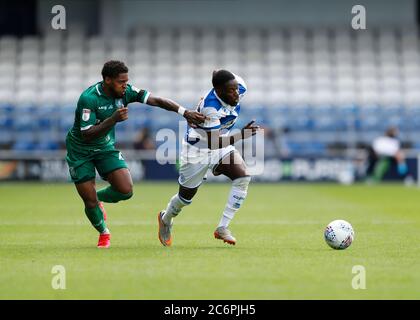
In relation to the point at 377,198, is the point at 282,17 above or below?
above

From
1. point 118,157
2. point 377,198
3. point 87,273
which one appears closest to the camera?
point 87,273

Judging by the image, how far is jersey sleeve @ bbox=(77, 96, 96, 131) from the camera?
11.1 meters

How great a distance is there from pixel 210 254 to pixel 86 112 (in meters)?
2.26

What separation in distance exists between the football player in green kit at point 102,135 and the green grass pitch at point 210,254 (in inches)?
26.3

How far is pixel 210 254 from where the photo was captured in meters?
10.7

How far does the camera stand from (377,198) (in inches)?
870

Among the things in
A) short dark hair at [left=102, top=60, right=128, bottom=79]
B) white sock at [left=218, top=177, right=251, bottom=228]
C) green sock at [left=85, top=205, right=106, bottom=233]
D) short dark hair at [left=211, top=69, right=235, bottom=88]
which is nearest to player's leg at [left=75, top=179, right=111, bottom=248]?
green sock at [left=85, top=205, right=106, bottom=233]

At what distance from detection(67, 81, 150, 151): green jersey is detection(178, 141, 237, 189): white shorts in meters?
0.91

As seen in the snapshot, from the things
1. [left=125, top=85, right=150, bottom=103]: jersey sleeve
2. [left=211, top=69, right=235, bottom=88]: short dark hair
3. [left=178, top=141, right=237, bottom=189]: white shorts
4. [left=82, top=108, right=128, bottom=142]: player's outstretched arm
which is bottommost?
[left=178, top=141, right=237, bottom=189]: white shorts

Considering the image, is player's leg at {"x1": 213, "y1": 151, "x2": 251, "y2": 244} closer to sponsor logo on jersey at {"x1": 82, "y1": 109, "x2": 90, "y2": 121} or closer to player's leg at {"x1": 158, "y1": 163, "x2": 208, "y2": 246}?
player's leg at {"x1": 158, "y1": 163, "x2": 208, "y2": 246}
